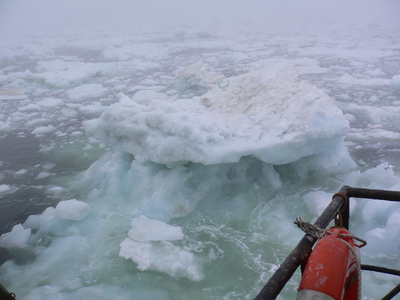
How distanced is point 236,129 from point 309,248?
11.4ft

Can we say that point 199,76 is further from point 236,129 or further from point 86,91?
point 236,129

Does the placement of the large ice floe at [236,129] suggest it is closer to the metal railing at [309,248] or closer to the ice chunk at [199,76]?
the metal railing at [309,248]

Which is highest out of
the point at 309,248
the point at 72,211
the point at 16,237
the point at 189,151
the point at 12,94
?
the point at 309,248

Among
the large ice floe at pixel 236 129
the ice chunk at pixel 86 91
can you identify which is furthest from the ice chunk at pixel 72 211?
the ice chunk at pixel 86 91

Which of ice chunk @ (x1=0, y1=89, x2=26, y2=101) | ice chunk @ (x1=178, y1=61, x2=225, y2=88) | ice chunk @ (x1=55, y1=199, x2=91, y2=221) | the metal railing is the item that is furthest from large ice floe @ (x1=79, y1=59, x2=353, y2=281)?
ice chunk @ (x1=0, y1=89, x2=26, y2=101)

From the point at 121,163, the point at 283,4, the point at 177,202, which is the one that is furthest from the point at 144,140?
the point at 283,4

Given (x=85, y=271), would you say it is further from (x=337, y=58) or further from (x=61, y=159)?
(x=337, y=58)

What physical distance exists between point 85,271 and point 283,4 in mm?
47133

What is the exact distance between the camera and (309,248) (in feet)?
4.50

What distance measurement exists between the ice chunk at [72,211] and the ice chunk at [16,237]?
41cm

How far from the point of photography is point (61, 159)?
6188mm

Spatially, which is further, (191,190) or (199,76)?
(199,76)

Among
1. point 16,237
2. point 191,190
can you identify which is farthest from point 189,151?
point 16,237

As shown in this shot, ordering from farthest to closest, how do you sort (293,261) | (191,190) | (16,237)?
(191,190) → (16,237) → (293,261)
